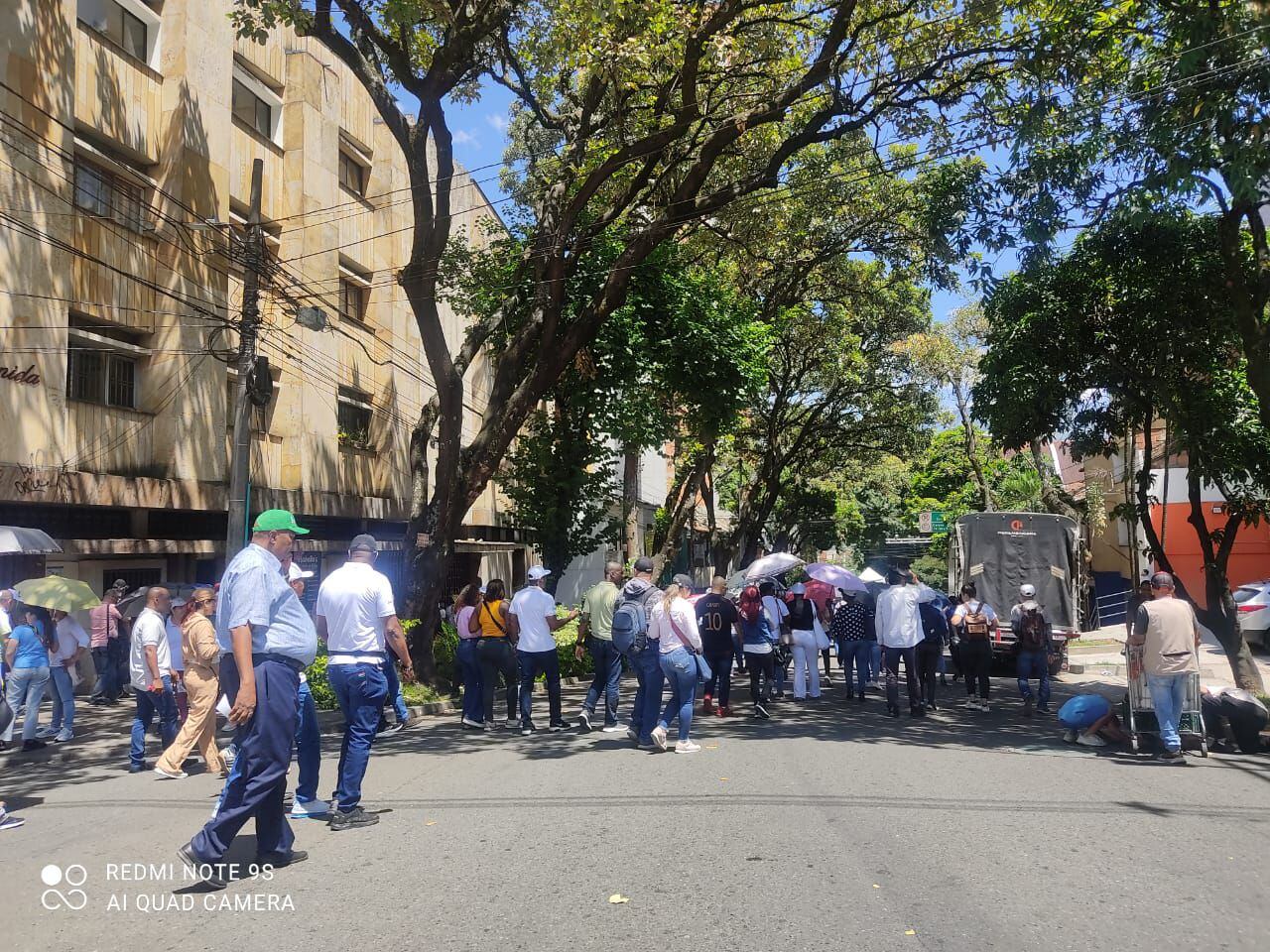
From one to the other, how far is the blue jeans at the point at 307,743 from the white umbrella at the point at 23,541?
706cm

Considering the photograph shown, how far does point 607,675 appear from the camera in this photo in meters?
10.8

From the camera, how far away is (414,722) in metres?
11.9

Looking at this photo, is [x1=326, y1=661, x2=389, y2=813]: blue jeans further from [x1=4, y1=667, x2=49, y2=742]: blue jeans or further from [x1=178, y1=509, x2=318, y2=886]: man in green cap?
[x1=4, y1=667, x2=49, y2=742]: blue jeans

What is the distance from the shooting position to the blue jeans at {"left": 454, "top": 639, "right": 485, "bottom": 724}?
11016 mm

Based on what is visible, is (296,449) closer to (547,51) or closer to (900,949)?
(547,51)

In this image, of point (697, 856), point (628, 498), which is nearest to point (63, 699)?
point (697, 856)

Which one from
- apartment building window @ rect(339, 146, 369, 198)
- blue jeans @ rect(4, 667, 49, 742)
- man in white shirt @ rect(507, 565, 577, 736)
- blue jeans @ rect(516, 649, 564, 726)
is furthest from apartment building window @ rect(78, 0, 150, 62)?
blue jeans @ rect(516, 649, 564, 726)

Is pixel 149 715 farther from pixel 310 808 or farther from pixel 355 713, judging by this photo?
pixel 355 713

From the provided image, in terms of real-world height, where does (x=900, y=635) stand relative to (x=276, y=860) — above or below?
above

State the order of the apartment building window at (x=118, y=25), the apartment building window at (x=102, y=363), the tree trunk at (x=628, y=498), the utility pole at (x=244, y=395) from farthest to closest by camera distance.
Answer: the tree trunk at (x=628, y=498) < the apartment building window at (x=118, y=25) < the apartment building window at (x=102, y=363) < the utility pole at (x=244, y=395)

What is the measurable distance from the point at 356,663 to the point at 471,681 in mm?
4826

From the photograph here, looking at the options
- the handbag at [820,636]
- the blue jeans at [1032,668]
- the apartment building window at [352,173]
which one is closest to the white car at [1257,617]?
the blue jeans at [1032,668]

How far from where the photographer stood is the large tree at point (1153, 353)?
39.5 ft

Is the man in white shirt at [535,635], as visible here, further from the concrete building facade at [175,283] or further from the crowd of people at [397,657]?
the concrete building facade at [175,283]
